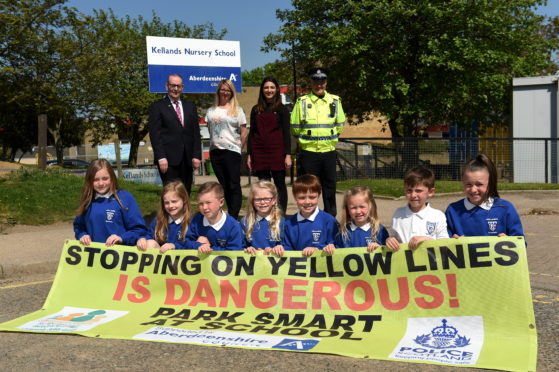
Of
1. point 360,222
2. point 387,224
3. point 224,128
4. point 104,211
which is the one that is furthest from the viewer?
point 387,224

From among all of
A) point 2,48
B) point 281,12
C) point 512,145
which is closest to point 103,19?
point 2,48

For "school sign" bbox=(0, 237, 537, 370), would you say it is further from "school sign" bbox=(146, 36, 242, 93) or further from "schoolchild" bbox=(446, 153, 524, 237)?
"school sign" bbox=(146, 36, 242, 93)

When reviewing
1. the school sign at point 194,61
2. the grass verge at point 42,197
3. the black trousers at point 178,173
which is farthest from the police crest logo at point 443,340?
the school sign at point 194,61

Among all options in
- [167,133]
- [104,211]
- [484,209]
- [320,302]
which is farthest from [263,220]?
[167,133]

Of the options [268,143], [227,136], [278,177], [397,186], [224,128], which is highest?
[224,128]

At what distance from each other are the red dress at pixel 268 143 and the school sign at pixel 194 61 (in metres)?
7.12

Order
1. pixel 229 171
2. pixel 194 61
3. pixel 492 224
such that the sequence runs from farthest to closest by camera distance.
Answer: pixel 194 61
pixel 229 171
pixel 492 224

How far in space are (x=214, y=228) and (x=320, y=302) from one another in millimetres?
1295

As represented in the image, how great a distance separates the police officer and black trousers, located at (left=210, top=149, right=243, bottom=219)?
89 cm

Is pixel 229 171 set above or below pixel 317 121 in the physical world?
below

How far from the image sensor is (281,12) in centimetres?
2750

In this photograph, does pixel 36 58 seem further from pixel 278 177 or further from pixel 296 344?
pixel 296 344

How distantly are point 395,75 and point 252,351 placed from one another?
72.8 feet

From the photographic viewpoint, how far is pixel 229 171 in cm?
830
